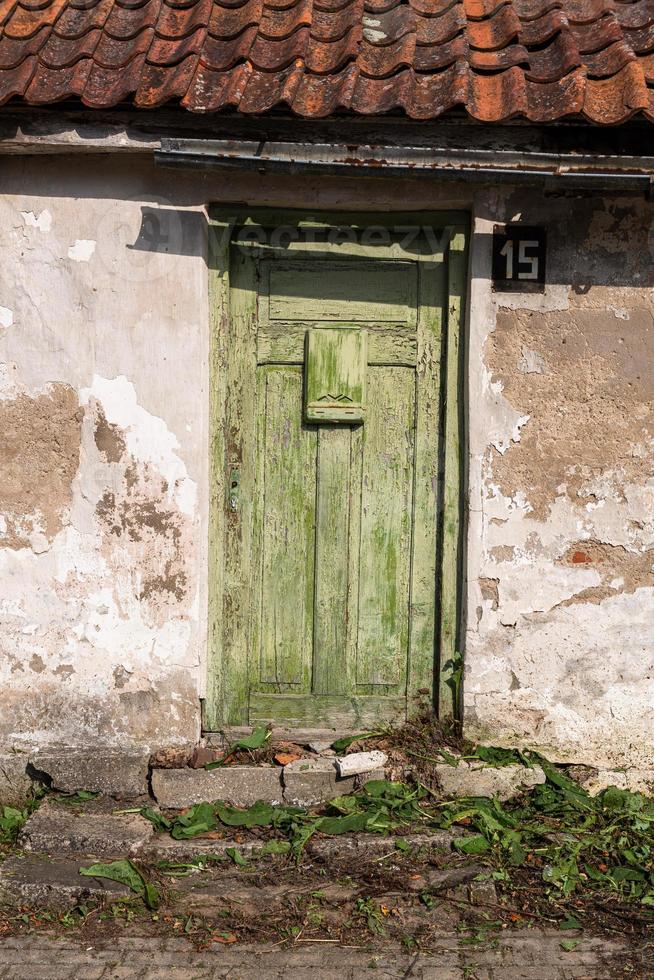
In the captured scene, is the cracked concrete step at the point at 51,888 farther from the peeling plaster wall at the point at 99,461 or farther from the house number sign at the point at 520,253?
the house number sign at the point at 520,253

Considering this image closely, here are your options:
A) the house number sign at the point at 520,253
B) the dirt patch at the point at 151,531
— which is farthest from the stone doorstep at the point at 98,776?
the house number sign at the point at 520,253

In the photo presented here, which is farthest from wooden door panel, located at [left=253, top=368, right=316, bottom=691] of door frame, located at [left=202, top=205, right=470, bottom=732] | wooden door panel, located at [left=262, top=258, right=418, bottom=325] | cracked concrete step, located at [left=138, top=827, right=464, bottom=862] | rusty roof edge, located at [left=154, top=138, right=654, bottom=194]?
rusty roof edge, located at [left=154, top=138, right=654, bottom=194]

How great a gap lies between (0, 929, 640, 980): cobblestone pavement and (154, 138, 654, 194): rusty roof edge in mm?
2899

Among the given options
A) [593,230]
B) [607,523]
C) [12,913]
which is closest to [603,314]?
[593,230]

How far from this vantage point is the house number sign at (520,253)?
426 cm

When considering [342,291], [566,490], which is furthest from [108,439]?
[566,490]

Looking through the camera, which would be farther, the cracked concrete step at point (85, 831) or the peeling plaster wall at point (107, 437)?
the peeling plaster wall at point (107, 437)

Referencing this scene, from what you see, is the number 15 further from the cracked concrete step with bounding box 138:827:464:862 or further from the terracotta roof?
the cracked concrete step with bounding box 138:827:464:862

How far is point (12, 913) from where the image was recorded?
11.9 ft

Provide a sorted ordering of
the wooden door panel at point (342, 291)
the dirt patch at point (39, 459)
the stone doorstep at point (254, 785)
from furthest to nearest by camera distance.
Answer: the wooden door panel at point (342, 291)
the dirt patch at point (39, 459)
the stone doorstep at point (254, 785)

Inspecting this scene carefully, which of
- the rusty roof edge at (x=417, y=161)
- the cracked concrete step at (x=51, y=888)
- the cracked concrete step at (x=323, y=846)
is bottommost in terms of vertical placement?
the cracked concrete step at (x=51, y=888)

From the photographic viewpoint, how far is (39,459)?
4.34m

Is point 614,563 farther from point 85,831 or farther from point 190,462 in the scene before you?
point 85,831

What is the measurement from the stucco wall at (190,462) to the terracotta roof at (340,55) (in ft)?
1.25
